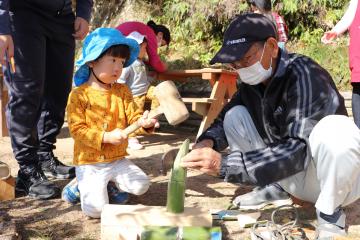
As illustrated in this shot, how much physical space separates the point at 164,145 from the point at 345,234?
2.97 meters

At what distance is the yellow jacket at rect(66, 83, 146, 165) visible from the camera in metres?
2.76

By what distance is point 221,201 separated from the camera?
119 inches

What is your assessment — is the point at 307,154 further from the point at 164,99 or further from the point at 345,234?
the point at 164,99

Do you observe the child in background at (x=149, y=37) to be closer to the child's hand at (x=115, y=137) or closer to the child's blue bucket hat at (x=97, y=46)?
the child's blue bucket hat at (x=97, y=46)

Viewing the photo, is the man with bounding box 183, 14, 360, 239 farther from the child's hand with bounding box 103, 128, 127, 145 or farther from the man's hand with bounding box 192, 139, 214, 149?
the child's hand with bounding box 103, 128, 127, 145

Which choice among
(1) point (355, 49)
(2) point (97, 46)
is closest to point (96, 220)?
(2) point (97, 46)

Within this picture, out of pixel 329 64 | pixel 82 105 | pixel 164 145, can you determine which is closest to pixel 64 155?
pixel 164 145

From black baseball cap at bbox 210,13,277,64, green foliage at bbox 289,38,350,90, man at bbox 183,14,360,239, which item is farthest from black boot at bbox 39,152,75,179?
green foliage at bbox 289,38,350,90

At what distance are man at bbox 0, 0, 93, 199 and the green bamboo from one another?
40.5 inches

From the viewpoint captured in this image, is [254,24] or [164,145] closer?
[254,24]

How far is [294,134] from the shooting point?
2.24 metres

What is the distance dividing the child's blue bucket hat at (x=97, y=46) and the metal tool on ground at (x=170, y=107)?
1.52 ft

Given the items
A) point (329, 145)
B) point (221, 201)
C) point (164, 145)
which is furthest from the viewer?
point (164, 145)

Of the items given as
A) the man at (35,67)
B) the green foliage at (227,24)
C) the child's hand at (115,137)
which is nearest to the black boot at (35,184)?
the man at (35,67)
